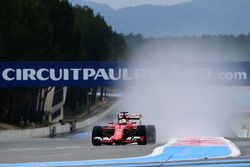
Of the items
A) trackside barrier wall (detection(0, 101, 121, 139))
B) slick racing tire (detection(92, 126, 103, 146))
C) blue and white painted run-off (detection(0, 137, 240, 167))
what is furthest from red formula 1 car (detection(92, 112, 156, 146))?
trackside barrier wall (detection(0, 101, 121, 139))

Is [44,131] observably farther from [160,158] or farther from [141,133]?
[160,158]

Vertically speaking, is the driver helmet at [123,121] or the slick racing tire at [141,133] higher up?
the driver helmet at [123,121]

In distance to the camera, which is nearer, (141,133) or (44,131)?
(141,133)

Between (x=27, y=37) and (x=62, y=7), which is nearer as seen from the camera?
(x=27, y=37)

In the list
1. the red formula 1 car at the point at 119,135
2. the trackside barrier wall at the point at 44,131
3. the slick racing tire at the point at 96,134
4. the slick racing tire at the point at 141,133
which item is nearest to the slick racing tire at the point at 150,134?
the red formula 1 car at the point at 119,135

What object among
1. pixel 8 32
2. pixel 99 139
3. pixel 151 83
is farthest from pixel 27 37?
pixel 99 139

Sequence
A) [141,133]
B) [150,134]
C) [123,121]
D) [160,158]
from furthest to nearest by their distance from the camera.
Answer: [150,134] < [123,121] < [141,133] < [160,158]

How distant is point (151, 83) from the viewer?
1533 inches

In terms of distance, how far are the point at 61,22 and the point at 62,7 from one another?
2.37m

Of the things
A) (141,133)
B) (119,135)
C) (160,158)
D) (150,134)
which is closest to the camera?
(160,158)

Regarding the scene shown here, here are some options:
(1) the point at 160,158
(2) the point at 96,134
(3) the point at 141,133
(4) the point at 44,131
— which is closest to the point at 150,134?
(3) the point at 141,133

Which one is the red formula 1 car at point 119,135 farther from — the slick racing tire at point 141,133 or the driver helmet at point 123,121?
the driver helmet at point 123,121

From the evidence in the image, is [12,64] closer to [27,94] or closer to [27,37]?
[27,37]

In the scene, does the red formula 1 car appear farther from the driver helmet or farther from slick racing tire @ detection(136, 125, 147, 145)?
the driver helmet
